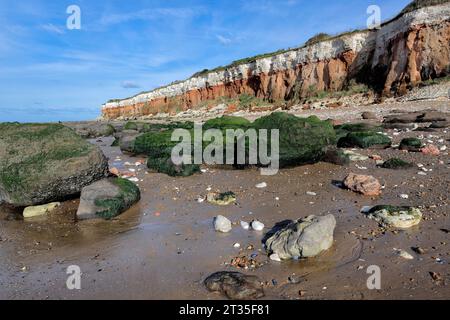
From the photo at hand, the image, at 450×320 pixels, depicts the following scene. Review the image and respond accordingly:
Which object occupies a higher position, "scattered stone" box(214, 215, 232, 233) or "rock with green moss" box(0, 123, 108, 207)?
"rock with green moss" box(0, 123, 108, 207)

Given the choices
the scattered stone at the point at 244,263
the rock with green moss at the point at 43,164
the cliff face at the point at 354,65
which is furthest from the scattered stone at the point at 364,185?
the cliff face at the point at 354,65

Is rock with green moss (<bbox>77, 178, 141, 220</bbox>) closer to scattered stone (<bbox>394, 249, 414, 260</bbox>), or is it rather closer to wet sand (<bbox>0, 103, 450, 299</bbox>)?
wet sand (<bbox>0, 103, 450, 299</bbox>)

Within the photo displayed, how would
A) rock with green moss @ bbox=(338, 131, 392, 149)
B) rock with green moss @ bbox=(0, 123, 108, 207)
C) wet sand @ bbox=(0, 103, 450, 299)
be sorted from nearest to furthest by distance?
1. wet sand @ bbox=(0, 103, 450, 299)
2. rock with green moss @ bbox=(0, 123, 108, 207)
3. rock with green moss @ bbox=(338, 131, 392, 149)

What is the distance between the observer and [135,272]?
165 inches

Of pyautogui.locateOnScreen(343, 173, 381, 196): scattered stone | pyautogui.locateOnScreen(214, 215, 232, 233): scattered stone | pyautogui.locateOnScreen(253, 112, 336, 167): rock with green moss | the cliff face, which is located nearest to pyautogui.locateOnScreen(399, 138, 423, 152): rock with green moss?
pyautogui.locateOnScreen(253, 112, 336, 167): rock with green moss

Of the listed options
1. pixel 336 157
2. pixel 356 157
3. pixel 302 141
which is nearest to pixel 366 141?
pixel 356 157

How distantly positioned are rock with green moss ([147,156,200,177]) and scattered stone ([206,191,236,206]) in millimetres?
2039

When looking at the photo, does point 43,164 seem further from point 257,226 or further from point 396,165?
point 396,165

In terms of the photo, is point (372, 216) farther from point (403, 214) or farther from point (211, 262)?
point (211, 262)

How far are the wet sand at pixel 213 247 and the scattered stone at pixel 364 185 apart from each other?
0.52ft

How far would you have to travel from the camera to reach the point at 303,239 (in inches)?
171

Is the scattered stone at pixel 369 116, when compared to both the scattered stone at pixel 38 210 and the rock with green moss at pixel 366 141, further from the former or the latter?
the scattered stone at pixel 38 210

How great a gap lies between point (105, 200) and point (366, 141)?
8.24 metres

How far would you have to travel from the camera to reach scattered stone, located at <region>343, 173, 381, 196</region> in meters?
6.55
